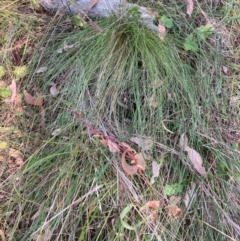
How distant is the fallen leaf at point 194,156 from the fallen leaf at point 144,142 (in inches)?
5.9

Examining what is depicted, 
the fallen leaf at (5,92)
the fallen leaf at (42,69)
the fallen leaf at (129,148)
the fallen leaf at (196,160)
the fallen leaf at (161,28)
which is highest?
the fallen leaf at (161,28)

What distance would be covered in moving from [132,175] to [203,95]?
21.8 inches

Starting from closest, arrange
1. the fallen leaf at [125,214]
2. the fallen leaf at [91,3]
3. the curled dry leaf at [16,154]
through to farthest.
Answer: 1. the fallen leaf at [125,214]
2. the curled dry leaf at [16,154]
3. the fallen leaf at [91,3]

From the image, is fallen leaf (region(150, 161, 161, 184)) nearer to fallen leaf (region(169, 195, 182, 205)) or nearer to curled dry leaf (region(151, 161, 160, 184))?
curled dry leaf (region(151, 161, 160, 184))

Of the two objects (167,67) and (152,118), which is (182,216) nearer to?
(152,118)

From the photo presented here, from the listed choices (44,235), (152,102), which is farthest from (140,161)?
(44,235)

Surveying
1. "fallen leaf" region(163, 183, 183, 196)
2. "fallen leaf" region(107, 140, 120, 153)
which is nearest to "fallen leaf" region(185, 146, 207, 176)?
"fallen leaf" region(163, 183, 183, 196)

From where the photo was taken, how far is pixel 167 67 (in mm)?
1783

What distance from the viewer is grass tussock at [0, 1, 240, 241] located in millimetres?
1568

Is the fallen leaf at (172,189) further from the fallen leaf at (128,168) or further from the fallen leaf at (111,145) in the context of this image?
the fallen leaf at (111,145)

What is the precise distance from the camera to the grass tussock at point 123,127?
61.7 inches

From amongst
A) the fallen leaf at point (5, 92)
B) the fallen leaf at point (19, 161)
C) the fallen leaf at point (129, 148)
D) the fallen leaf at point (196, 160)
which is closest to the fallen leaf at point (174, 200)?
the fallen leaf at point (196, 160)

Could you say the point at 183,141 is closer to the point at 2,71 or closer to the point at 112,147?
the point at 112,147

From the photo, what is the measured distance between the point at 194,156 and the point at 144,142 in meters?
0.24
